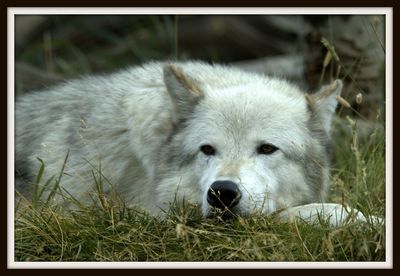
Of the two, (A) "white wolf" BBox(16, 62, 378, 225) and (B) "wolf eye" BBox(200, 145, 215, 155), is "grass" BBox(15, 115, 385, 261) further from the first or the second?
(B) "wolf eye" BBox(200, 145, 215, 155)

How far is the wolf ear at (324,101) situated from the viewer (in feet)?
19.3

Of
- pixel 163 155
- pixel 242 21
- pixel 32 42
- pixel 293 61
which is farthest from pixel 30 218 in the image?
pixel 242 21

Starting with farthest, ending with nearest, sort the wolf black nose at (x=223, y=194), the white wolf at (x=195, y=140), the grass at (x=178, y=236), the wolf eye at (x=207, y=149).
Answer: the wolf eye at (x=207, y=149), the white wolf at (x=195, y=140), the wolf black nose at (x=223, y=194), the grass at (x=178, y=236)

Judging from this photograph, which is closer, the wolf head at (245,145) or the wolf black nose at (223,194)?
the wolf black nose at (223,194)

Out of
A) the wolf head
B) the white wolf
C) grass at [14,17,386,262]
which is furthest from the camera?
the white wolf

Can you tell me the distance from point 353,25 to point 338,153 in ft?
5.56

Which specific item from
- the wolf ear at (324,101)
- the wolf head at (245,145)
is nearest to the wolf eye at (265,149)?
the wolf head at (245,145)

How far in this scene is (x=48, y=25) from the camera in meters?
13.7

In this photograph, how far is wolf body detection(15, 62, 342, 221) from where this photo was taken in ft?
17.7

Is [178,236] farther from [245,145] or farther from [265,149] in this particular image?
[265,149]

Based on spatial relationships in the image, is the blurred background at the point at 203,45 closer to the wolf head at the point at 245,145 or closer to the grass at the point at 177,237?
the wolf head at the point at 245,145

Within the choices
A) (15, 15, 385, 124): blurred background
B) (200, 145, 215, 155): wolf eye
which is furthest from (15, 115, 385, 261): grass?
(15, 15, 385, 124): blurred background

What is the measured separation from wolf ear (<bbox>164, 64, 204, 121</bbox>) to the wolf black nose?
942mm

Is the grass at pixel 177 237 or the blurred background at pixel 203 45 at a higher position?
the blurred background at pixel 203 45
